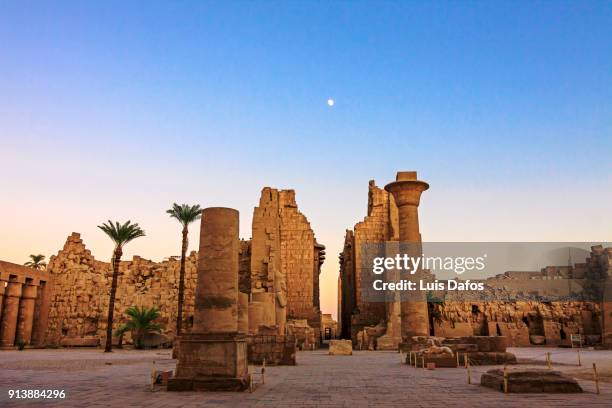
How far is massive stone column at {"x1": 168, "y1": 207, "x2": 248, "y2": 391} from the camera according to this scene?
29.9 feet

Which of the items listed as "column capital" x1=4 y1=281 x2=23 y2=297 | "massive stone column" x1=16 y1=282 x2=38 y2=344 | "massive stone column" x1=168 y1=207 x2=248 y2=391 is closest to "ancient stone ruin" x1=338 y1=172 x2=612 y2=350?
"massive stone column" x1=16 y1=282 x2=38 y2=344

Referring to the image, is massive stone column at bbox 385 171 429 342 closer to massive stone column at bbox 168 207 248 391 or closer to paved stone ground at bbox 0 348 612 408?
paved stone ground at bbox 0 348 612 408

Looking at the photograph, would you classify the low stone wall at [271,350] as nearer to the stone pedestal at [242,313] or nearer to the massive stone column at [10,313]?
the stone pedestal at [242,313]

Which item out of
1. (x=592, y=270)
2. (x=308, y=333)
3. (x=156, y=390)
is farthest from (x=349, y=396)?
(x=592, y=270)

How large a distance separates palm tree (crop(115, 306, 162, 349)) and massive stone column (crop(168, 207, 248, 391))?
2161cm

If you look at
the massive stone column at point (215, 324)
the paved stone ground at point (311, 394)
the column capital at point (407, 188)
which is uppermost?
the column capital at point (407, 188)

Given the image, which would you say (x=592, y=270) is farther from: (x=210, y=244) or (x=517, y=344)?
(x=210, y=244)

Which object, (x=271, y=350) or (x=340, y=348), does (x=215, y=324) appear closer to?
(x=271, y=350)

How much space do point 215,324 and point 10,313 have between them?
23717 mm

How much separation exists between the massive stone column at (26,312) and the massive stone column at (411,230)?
73.7ft

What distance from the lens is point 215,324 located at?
973 centimetres

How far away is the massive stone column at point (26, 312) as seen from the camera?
29.0 meters

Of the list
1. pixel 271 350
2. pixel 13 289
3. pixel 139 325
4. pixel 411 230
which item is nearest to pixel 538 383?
pixel 271 350

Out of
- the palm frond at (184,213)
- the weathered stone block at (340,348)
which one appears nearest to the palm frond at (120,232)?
the palm frond at (184,213)
